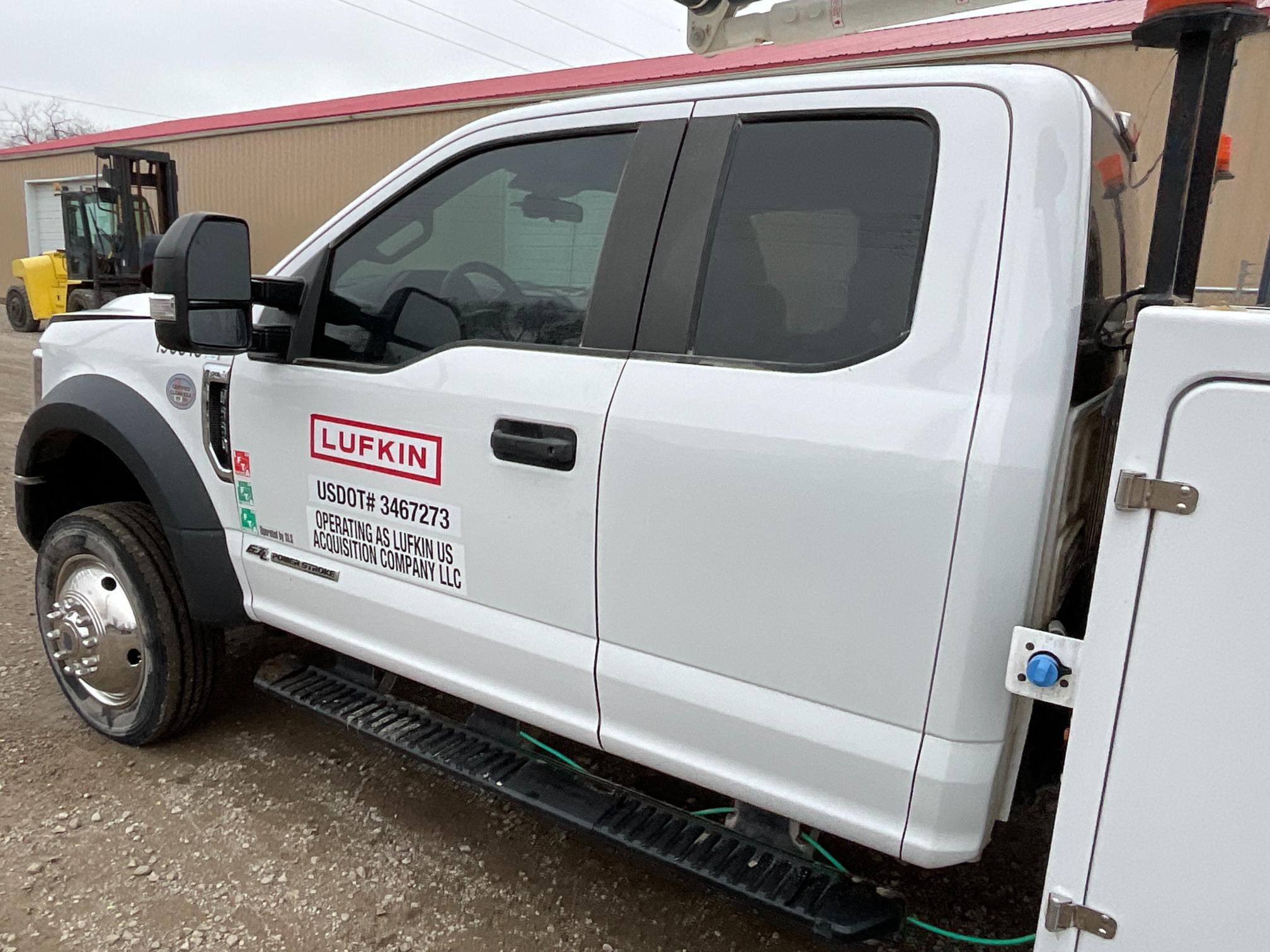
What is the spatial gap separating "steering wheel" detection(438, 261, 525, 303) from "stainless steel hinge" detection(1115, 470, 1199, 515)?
139 cm

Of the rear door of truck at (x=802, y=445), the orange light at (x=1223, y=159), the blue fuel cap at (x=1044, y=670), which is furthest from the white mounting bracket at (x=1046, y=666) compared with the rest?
the orange light at (x=1223, y=159)

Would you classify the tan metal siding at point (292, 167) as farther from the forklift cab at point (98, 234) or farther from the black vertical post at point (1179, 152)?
the black vertical post at point (1179, 152)

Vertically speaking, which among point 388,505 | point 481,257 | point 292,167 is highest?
point 292,167

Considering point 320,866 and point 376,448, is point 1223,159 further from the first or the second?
point 320,866

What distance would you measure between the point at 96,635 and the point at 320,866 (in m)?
1.15

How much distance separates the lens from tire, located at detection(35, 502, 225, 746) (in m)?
2.97

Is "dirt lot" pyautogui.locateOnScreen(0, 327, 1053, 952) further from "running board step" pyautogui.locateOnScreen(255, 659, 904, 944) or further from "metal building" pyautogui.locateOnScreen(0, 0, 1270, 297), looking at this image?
"metal building" pyautogui.locateOnScreen(0, 0, 1270, 297)

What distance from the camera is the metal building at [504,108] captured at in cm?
812

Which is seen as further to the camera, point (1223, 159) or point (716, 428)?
point (1223, 159)

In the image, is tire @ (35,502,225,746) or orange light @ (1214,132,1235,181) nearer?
orange light @ (1214,132,1235,181)

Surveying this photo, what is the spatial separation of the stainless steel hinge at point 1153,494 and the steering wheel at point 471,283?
1.39 meters

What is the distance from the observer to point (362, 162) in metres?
15.6

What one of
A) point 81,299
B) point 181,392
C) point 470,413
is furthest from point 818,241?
point 81,299

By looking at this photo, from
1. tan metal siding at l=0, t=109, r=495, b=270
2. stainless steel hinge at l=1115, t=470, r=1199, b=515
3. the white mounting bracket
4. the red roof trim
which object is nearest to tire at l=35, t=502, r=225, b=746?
the white mounting bracket
